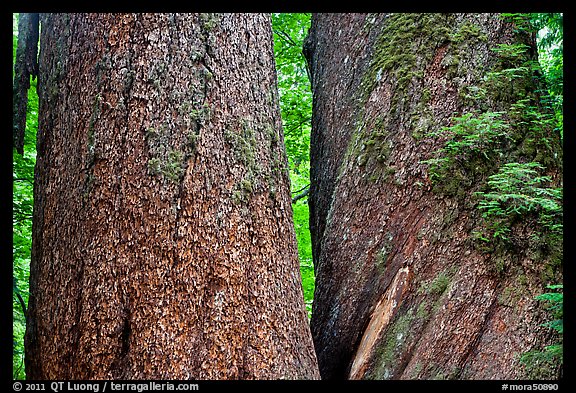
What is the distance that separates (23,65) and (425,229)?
2934mm

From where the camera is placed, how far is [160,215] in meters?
2.35

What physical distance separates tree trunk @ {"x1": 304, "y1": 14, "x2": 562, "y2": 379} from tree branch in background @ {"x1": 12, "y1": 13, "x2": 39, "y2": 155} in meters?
2.34

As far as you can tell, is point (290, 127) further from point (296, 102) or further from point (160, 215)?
point (160, 215)

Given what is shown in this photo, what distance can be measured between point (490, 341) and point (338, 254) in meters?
1.17

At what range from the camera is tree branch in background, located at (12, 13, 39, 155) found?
10.8ft

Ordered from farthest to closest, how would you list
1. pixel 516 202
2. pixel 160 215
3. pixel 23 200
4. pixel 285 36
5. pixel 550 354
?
pixel 285 36 < pixel 23 200 < pixel 516 202 < pixel 550 354 < pixel 160 215

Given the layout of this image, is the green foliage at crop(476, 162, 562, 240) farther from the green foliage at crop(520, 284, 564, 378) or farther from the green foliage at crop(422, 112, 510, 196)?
the green foliage at crop(520, 284, 564, 378)

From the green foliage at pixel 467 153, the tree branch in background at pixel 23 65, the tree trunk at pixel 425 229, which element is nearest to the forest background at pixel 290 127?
the tree trunk at pixel 425 229

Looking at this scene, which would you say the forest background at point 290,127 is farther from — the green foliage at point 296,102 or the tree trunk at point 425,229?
the tree trunk at point 425,229

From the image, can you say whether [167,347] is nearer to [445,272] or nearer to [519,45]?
[445,272]

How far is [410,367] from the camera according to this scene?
3.00 meters
